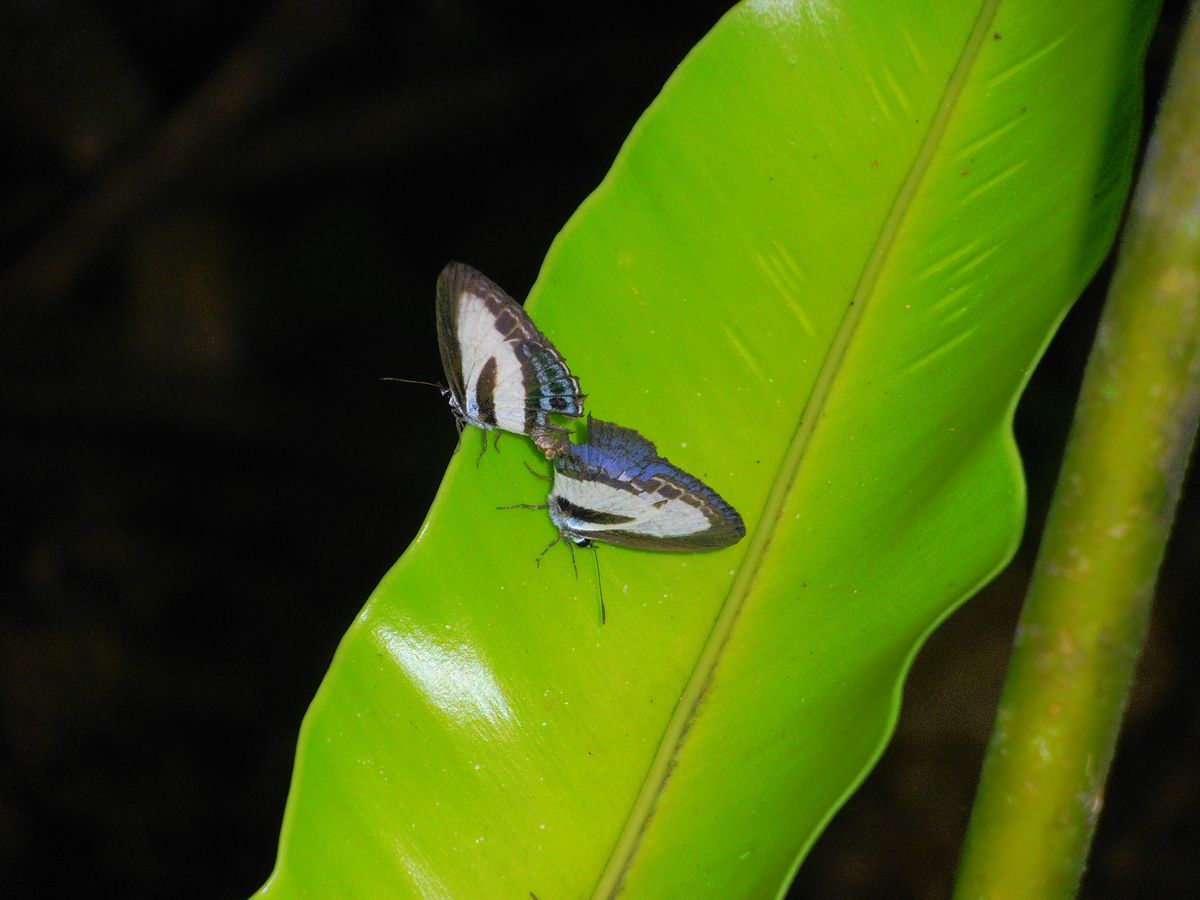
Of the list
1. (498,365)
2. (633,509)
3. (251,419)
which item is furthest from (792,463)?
(251,419)

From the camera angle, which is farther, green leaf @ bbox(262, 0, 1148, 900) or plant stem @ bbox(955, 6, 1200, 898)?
green leaf @ bbox(262, 0, 1148, 900)

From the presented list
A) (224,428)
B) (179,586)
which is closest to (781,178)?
(224,428)

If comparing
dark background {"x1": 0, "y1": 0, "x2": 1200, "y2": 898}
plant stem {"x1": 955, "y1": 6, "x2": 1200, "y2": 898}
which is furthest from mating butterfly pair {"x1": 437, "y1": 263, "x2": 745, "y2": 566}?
dark background {"x1": 0, "y1": 0, "x2": 1200, "y2": 898}

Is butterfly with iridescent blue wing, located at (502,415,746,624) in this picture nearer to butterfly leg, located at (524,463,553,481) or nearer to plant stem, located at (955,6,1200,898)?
butterfly leg, located at (524,463,553,481)

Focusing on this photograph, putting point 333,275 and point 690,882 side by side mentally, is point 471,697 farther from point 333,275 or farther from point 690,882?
point 333,275

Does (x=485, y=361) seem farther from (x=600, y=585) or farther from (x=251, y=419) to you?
(x=251, y=419)

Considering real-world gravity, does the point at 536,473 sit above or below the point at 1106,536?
above

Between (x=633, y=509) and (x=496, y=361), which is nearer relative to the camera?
(x=633, y=509)
